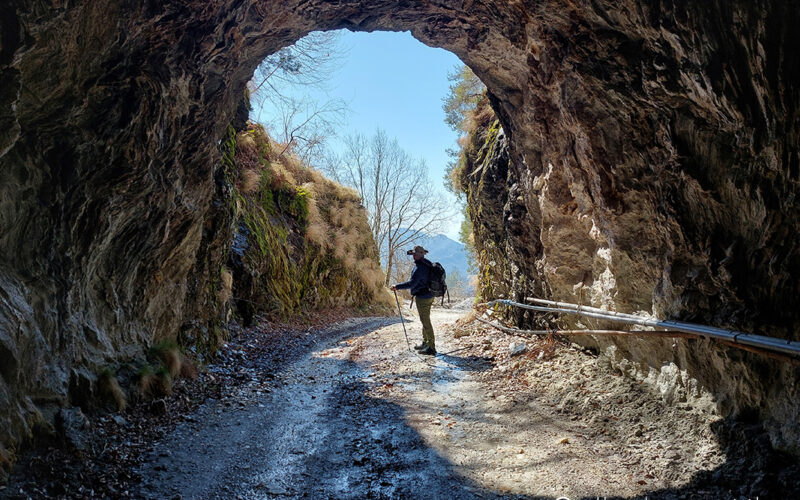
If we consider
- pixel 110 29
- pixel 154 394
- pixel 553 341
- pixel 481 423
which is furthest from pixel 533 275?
pixel 110 29

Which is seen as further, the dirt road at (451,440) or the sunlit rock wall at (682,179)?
the dirt road at (451,440)

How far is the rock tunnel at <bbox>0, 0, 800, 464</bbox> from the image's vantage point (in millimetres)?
3533

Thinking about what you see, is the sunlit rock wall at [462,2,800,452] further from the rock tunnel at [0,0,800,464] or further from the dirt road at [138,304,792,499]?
the dirt road at [138,304,792,499]

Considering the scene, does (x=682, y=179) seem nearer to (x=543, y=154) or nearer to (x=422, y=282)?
(x=543, y=154)

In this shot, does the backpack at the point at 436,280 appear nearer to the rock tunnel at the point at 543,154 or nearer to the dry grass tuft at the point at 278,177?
the rock tunnel at the point at 543,154

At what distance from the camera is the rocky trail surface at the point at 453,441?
3.81 metres

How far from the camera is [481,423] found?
5.53m

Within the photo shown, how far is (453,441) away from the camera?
5012mm

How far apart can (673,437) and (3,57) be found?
286 inches

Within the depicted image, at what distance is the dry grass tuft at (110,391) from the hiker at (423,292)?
18.7 feet

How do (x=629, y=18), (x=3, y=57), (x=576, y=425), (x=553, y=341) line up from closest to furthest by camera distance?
1. (x=3, y=57)
2. (x=629, y=18)
3. (x=576, y=425)
4. (x=553, y=341)

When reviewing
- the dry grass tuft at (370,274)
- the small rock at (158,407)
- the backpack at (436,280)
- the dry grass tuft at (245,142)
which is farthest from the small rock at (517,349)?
the dry grass tuft at (370,274)

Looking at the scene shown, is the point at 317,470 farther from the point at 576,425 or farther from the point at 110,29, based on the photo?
the point at 110,29

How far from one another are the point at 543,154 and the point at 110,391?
795 centimetres
